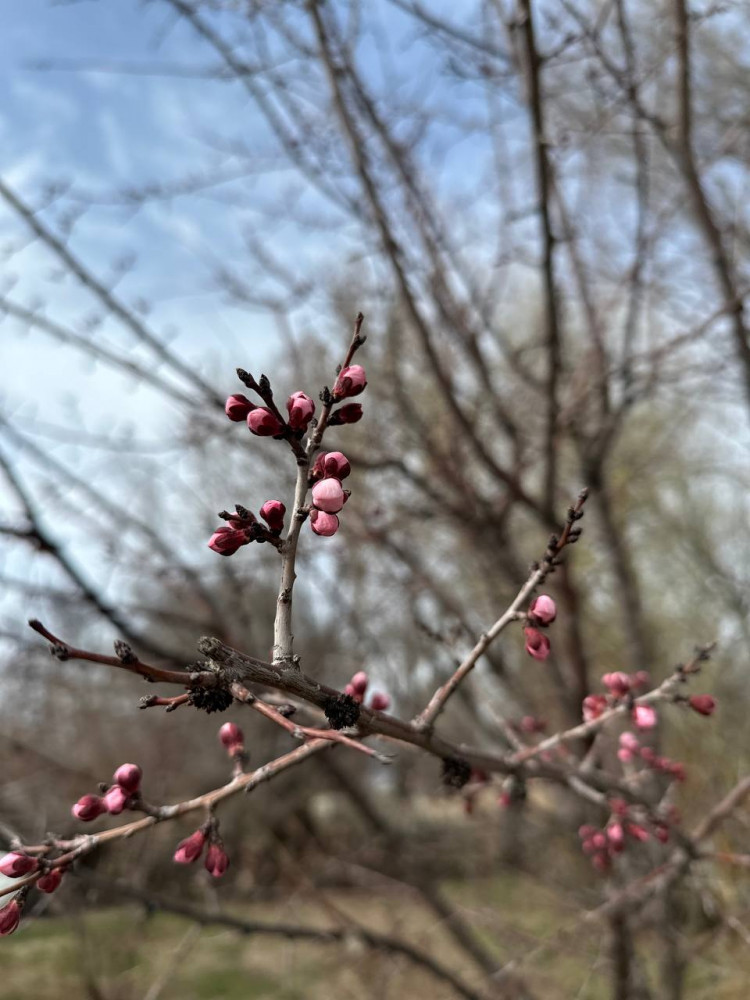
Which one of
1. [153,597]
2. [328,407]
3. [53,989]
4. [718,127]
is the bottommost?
[53,989]

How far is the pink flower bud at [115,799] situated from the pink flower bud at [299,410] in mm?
565

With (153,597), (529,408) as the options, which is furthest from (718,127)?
(153,597)

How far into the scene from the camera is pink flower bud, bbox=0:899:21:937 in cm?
96

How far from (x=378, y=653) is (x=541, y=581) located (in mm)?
5189

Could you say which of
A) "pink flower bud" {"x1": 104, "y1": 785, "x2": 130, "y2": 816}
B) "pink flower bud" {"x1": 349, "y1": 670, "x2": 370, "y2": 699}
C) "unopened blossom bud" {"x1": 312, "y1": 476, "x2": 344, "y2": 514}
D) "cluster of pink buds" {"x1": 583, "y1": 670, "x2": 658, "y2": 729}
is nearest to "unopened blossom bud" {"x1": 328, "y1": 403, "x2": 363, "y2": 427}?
"unopened blossom bud" {"x1": 312, "y1": 476, "x2": 344, "y2": 514}

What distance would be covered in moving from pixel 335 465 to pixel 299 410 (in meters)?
0.08

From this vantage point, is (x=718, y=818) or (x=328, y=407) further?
(x=718, y=818)

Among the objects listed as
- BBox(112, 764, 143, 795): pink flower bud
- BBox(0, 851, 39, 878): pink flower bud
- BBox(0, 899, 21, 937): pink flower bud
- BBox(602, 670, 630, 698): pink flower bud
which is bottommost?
BBox(0, 899, 21, 937): pink flower bud

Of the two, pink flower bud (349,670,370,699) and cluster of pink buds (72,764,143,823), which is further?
pink flower bud (349,670,370,699)

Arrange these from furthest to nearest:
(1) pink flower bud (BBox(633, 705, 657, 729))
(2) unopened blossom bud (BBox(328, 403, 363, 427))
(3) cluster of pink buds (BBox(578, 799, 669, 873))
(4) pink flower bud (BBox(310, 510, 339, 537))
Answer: (3) cluster of pink buds (BBox(578, 799, 669, 873)), (1) pink flower bud (BBox(633, 705, 657, 729)), (2) unopened blossom bud (BBox(328, 403, 363, 427)), (4) pink flower bud (BBox(310, 510, 339, 537))

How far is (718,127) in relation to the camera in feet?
13.4

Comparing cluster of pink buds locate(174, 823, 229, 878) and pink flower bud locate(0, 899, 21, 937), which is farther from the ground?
cluster of pink buds locate(174, 823, 229, 878)

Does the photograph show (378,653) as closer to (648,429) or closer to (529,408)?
(529,408)

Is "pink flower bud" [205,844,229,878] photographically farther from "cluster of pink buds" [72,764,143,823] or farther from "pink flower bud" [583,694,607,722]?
"pink flower bud" [583,694,607,722]
